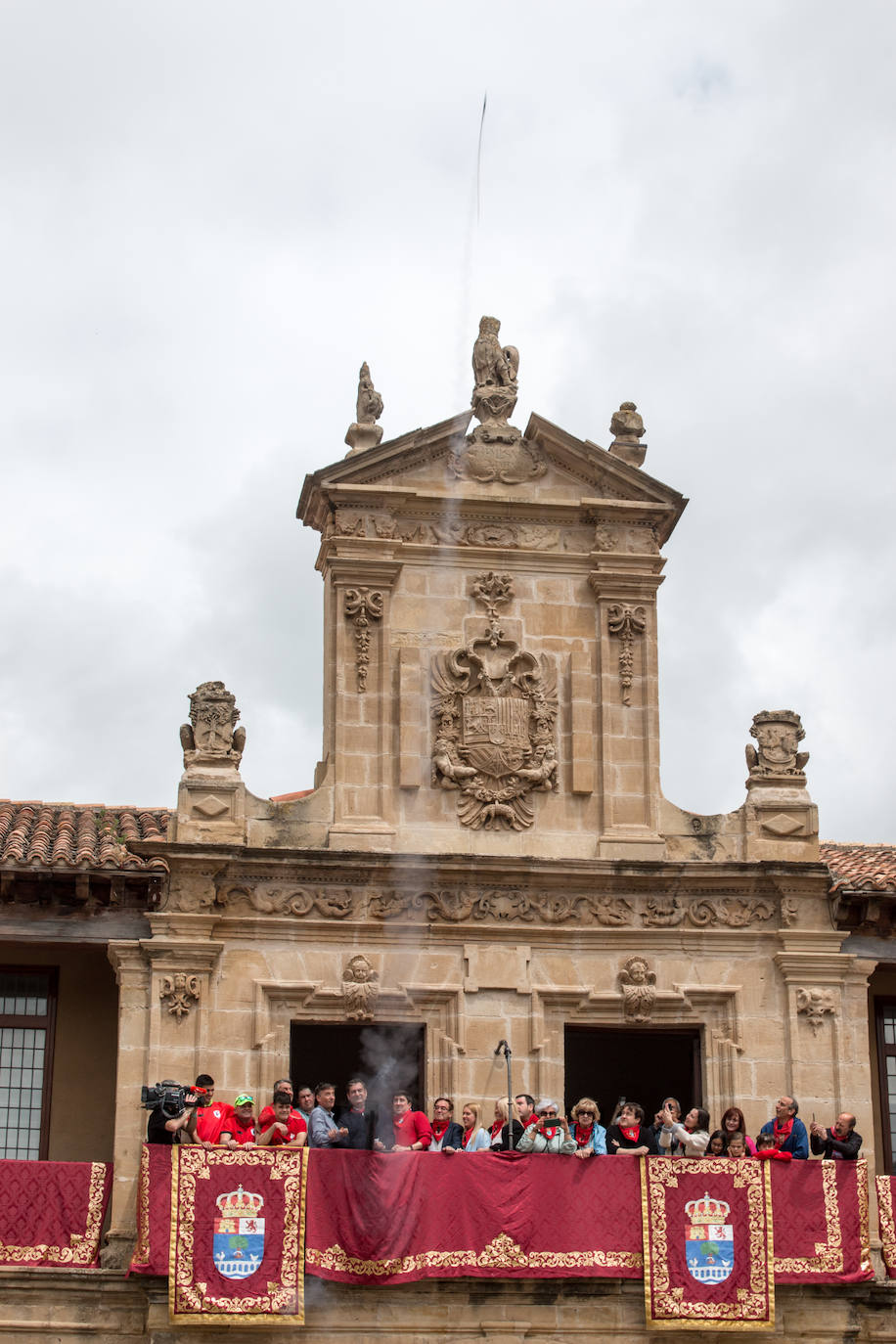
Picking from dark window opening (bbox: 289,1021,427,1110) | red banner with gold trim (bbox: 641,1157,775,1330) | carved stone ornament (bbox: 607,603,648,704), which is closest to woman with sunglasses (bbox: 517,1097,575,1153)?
red banner with gold trim (bbox: 641,1157,775,1330)

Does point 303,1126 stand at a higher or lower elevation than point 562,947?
lower

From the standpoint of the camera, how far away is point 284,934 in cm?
2527

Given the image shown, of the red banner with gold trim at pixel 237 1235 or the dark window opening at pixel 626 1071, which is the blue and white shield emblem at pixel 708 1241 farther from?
the dark window opening at pixel 626 1071

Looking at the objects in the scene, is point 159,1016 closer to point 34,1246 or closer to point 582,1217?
point 34,1246

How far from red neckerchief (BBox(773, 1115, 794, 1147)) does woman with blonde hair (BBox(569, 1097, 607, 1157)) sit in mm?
1714

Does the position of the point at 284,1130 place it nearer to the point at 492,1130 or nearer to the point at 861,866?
the point at 492,1130

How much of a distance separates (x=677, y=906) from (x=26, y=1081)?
6944mm

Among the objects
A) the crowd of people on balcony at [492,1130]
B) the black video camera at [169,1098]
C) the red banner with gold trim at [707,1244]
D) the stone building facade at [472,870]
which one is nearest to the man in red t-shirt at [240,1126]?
the crowd of people on balcony at [492,1130]

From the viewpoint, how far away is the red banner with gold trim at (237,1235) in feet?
75.1

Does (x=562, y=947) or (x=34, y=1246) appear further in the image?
(x=562, y=947)

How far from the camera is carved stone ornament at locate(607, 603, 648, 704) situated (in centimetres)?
2659

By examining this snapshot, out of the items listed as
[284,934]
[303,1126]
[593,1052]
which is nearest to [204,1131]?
[303,1126]

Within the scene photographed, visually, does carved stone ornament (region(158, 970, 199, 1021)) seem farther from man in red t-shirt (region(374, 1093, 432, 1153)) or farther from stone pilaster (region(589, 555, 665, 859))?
stone pilaster (region(589, 555, 665, 859))

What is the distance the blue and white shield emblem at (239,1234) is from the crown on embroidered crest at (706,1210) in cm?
406
